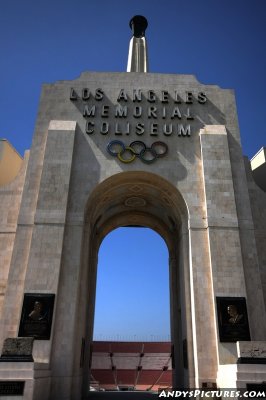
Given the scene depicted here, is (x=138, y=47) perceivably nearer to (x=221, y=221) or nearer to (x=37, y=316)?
(x=221, y=221)

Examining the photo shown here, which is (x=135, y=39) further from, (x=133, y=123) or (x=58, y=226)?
(x=58, y=226)

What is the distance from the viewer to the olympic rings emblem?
20.8m

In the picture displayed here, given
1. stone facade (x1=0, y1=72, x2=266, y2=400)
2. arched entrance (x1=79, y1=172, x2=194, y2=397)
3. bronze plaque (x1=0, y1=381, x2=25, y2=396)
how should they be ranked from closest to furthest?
1. bronze plaque (x1=0, y1=381, x2=25, y2=396)
2. stone facade (x1=0, y1=72, x2=266, y2=400)
3. arched entrance (x1=79, y1=172, x2=194, y2=397)

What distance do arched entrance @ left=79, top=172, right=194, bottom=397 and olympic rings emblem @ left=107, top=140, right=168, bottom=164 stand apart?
3.28ft

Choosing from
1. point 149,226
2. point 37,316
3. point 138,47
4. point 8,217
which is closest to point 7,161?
point 8,217

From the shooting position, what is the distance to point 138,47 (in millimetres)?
32594

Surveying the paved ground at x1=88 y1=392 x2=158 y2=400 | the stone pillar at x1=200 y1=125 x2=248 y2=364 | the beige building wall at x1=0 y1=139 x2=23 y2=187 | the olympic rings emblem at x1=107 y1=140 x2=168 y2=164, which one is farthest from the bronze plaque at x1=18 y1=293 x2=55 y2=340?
the beige building wall at x1=0 y1=139 x2=23 y2=187

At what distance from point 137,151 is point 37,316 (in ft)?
36.8

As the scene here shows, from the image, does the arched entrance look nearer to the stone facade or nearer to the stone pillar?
the stone facade

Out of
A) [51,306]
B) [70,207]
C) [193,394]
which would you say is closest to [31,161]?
[70,207]

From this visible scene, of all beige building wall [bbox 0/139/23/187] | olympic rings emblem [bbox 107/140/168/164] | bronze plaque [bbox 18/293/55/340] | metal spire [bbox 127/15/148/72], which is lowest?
bronze plaque [bbox 18/293/55/340]

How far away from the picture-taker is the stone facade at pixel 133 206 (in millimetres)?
16688

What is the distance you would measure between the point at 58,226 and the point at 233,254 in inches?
388

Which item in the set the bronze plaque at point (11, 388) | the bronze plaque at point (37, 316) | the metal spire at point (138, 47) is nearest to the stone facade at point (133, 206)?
the bronze plaque at point (37, 316)
